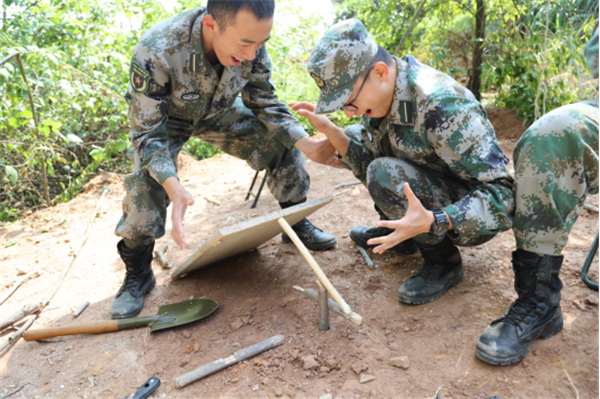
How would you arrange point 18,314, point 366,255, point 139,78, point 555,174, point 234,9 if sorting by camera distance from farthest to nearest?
1. point 366,255
2. point 18,314
3. point 139,78
4. point 234,9
5. point 555,174

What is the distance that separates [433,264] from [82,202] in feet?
13.6

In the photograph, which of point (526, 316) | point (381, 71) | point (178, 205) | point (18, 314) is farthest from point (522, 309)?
point (18, 314)

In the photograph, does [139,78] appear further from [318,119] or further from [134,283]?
[134,283]

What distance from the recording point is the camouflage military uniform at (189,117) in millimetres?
2416

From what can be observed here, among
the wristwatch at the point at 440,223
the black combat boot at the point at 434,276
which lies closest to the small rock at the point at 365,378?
the black combat boot at the point at 434,276

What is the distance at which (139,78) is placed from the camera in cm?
241

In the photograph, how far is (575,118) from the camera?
163 centimetres

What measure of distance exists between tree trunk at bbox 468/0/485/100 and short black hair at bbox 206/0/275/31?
3743 millimetres

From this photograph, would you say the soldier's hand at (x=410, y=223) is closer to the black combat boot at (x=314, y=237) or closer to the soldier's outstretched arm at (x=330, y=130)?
the soldier's outstretched arm at (x=330, y=130)

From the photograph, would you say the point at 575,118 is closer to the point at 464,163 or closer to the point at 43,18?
the point at 464,163

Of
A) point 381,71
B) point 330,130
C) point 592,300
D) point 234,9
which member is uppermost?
point 234,9

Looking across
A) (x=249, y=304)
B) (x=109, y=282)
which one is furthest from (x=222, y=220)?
(x=249, y=304)

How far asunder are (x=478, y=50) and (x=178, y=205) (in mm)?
4866

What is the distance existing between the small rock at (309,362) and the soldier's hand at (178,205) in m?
0.78
